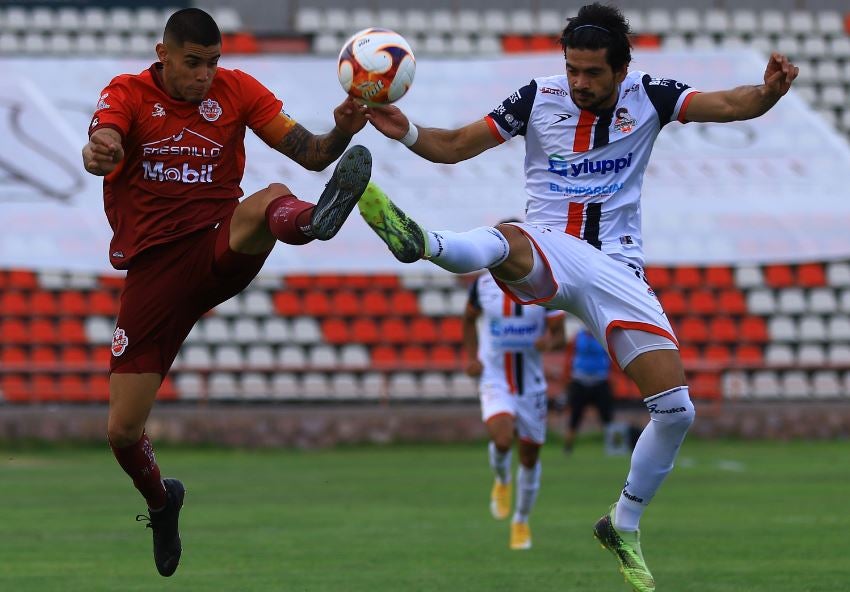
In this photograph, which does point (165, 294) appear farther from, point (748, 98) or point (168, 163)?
point (748, 98)

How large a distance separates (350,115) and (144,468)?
2201mm

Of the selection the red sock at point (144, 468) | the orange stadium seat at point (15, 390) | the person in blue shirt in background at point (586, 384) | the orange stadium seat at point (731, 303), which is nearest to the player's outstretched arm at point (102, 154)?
the red sock at point (144, 468)

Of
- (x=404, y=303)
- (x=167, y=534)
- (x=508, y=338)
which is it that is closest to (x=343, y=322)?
(x=404, y=303)

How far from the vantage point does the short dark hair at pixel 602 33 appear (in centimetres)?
725

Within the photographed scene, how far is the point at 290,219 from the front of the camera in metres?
6.70

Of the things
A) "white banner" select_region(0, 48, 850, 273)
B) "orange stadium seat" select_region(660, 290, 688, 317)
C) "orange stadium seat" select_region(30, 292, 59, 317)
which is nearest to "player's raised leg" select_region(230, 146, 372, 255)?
"white banner" select_region(0, 48, 850, 273)

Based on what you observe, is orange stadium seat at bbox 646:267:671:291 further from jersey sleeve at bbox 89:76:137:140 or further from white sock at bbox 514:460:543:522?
jersey sleeve at bbox 89:76:137:140

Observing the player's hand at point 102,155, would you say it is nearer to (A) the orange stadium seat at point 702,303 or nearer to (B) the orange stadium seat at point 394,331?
(B) the orange stadium seat at point 394,331

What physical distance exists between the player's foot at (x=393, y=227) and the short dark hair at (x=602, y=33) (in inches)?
54.0

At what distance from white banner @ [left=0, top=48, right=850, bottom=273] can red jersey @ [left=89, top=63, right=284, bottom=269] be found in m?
16.4

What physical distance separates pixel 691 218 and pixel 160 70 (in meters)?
18.4

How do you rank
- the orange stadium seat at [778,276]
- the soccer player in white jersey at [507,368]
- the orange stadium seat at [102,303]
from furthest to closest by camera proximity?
the orange stadium seat at [778,276], the orange stadium seat at [102,303], the soccer player in white jersey at [507,368]

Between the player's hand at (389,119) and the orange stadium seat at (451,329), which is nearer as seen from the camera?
the player's hand at (389,119)

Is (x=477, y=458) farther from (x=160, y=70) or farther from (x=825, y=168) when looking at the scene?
(x=160, y=70)
